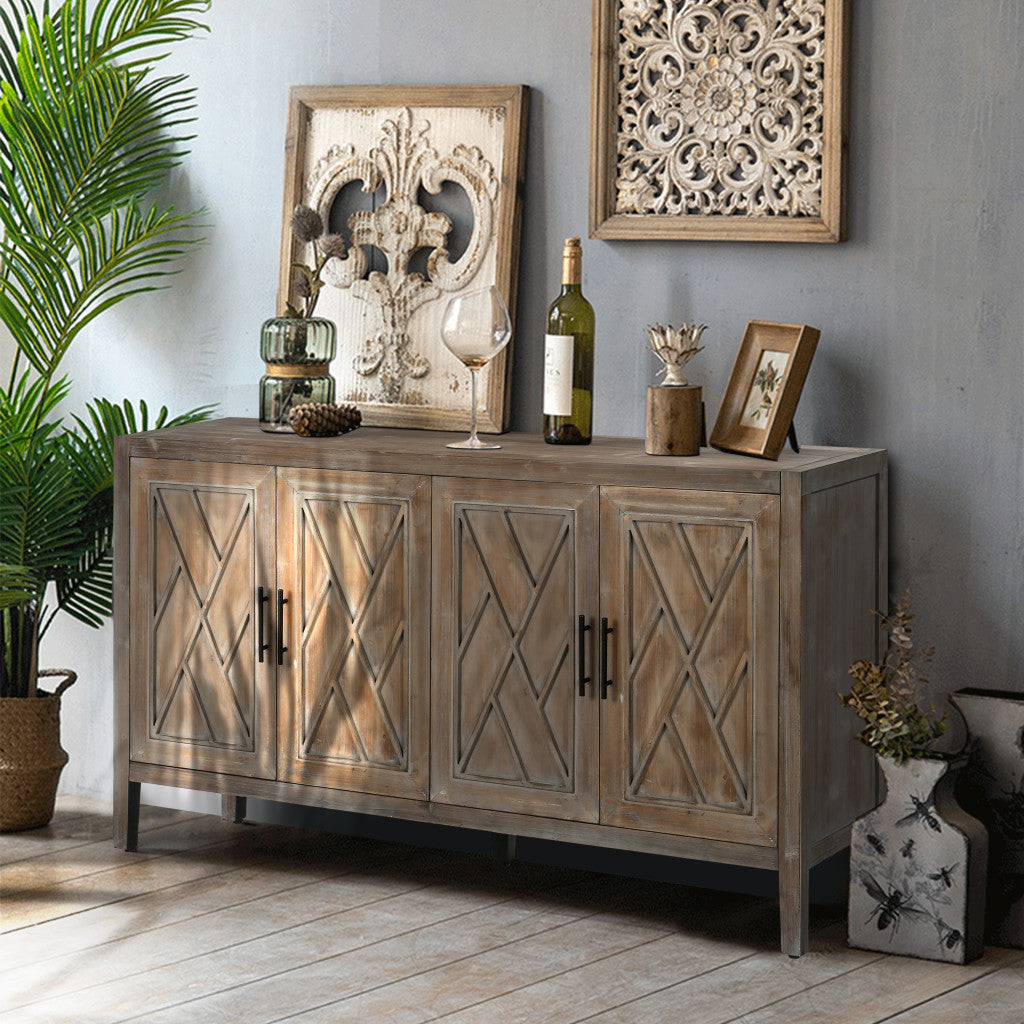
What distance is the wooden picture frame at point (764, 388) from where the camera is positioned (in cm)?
342

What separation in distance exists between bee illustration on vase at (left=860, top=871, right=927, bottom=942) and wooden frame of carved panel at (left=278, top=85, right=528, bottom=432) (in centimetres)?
132

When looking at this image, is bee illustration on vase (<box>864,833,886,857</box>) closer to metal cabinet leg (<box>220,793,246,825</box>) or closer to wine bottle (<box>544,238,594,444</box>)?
wine bottle (<box>544,238,594,444</box>)

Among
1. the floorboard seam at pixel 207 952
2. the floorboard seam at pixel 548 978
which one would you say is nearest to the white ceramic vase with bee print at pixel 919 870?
the floorboard seam at pixel 548 978

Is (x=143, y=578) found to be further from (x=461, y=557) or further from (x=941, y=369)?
(x=941, y=369)

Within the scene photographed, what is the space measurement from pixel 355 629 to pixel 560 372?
0.71 metres

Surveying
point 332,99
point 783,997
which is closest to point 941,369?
point 783,997

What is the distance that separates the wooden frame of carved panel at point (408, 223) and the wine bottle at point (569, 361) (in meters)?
0.26

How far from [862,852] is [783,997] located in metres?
0.39

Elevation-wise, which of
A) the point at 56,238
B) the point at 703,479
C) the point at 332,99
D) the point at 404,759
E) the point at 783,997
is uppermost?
the point at 332,99

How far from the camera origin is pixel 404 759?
3666 millimetres

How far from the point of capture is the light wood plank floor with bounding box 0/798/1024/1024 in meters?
3.06

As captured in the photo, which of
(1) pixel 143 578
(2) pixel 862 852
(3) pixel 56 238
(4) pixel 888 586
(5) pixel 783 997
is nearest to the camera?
(5) pixel 783 997

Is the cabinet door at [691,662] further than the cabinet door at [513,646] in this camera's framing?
No

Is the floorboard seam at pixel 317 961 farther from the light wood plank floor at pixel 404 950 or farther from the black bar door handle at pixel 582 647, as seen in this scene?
the black bar door handle at pixel 582 647
